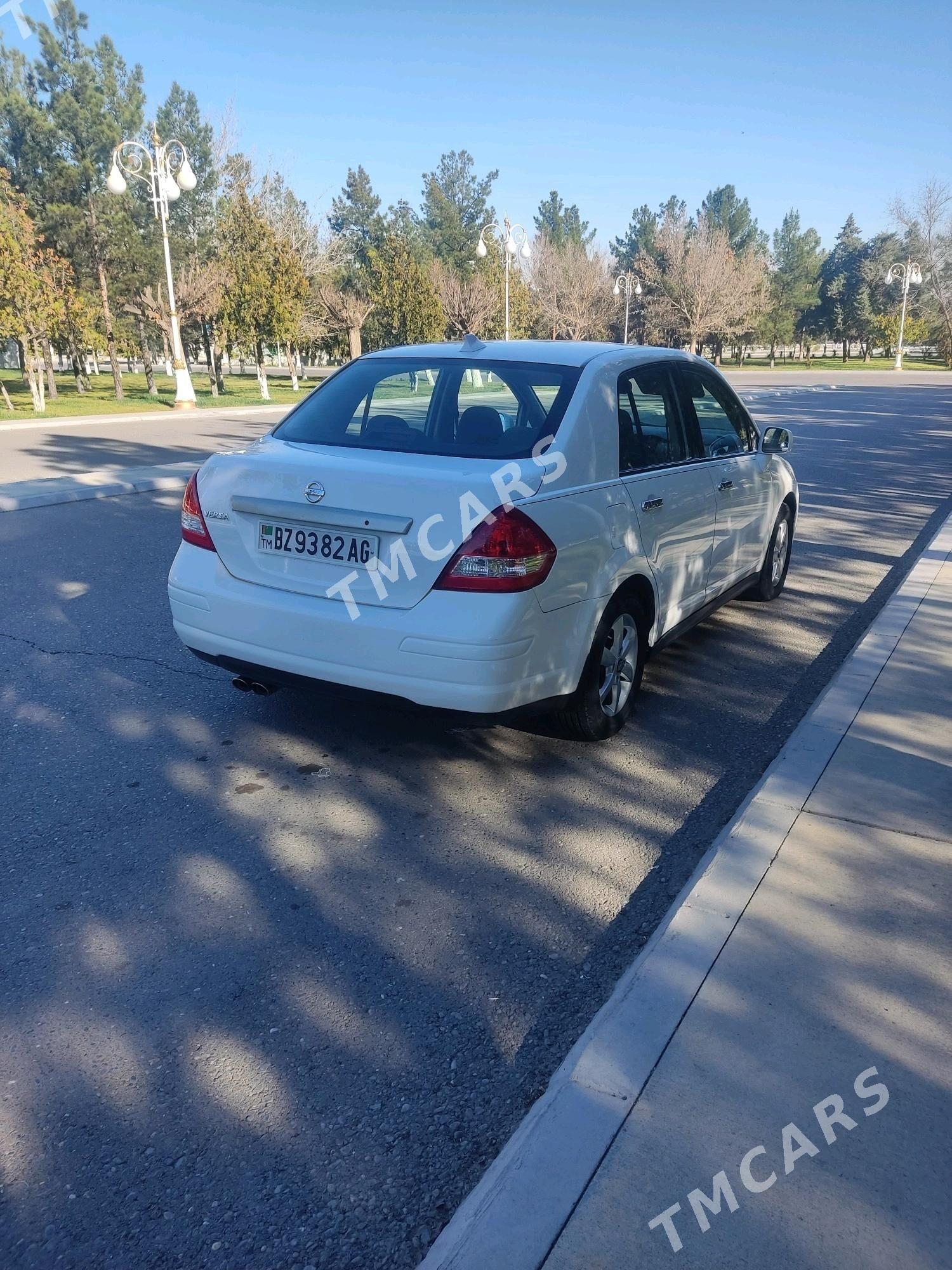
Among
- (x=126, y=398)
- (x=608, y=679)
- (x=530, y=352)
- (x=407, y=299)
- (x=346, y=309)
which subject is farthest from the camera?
(x=346, y=309)

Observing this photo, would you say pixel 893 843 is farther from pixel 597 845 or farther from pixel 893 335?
pixel 893 335

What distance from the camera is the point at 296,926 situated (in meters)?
3.08

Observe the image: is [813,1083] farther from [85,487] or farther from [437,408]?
[85,487]

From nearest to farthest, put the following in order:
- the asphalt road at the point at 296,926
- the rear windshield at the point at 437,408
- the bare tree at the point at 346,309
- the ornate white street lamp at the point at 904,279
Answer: the asphalt road at the point at 296,926 → the rear windshield at the point at 437,408 → the bare tree at the point at 346,309 → the ornate white street lamp at the point at 904,279

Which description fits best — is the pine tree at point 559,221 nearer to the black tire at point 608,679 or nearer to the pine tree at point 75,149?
the pine tree at point 75,149

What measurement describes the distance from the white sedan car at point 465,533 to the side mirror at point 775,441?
1.25 metres

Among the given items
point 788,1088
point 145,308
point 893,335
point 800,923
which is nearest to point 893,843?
point 800,923

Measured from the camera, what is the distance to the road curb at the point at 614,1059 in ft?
6.36

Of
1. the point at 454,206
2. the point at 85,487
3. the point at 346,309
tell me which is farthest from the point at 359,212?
the point at 85,487

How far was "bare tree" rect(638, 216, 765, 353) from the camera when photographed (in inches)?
2685

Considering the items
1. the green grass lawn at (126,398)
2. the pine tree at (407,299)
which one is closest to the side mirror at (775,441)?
the green grass lawn at (126,398)

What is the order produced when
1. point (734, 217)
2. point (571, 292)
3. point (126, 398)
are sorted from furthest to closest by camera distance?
1. point (734, 217)
2. point (571, 292)
3. point (126, 398)

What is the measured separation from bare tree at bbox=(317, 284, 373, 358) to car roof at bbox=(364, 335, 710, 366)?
42983 mm

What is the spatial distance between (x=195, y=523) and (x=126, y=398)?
37202mm
